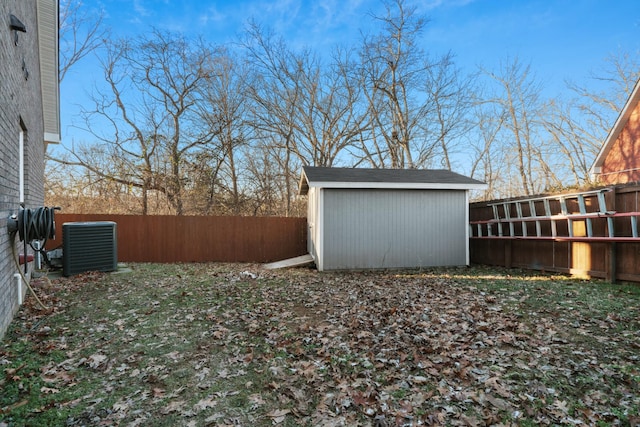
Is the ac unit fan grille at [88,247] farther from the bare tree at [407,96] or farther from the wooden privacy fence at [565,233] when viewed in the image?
the bare tree at [407,96]

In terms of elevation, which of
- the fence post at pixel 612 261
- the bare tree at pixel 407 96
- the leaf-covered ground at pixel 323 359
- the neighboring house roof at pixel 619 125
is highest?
the bare tree at pixel 407 96

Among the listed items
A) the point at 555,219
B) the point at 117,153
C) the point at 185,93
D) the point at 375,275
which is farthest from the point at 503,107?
the point at 117,153

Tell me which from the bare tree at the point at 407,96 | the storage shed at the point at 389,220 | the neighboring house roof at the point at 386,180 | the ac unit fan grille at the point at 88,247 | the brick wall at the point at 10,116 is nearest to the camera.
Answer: the brick wall at the point at 10,116

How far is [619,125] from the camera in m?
10.6

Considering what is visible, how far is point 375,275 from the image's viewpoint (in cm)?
817

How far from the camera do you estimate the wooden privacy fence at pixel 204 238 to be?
10.6m

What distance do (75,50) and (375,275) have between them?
1661 centimetres

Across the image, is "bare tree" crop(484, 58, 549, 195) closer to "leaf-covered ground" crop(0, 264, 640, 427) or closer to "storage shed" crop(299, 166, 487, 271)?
"storage shed" crop(299, 166, 487, 271)

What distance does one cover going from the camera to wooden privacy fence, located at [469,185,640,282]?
607cm

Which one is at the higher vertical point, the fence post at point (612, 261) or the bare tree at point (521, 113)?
the bare tree at point (521, 113)

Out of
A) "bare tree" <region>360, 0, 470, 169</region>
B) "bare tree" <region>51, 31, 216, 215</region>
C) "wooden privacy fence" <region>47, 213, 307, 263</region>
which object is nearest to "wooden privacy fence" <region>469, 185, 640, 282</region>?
"wooden privacy fence" <region>47, 213, 307, 263</region>

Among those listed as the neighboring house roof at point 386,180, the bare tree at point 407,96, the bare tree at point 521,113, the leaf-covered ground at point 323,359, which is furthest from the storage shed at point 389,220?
the bare tree at point 521,113

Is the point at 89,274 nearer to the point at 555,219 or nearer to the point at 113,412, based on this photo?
the point at 113,412

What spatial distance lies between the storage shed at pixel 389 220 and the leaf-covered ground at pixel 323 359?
3.13 m
